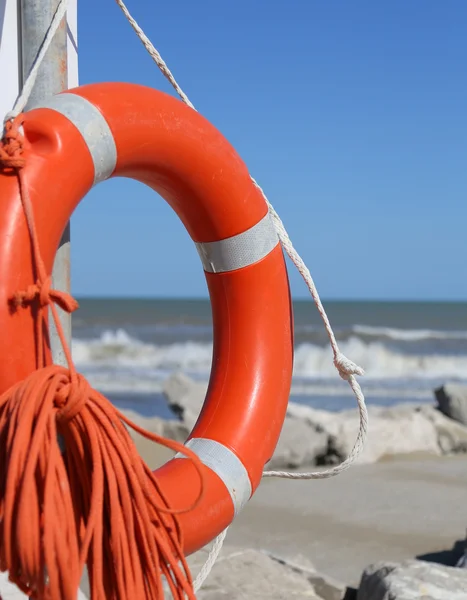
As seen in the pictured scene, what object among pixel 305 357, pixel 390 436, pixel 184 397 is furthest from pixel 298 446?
pixel 305 357

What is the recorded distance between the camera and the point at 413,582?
2.40 metres

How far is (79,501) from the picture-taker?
4.38 ft

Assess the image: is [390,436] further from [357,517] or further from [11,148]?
[11,148]

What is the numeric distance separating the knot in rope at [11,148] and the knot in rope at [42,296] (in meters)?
0.20

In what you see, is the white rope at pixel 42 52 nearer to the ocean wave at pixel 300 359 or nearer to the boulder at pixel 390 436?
the boulder at pixel 390 436

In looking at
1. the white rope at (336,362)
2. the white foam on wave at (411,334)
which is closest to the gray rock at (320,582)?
the white rope at (336,362)

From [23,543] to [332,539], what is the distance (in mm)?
2863

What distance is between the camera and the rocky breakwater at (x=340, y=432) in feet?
17.0

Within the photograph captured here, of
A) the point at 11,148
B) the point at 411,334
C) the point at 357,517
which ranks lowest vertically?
the point at 357,517

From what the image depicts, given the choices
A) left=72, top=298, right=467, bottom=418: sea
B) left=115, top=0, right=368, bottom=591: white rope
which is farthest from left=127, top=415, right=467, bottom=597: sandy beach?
left=72, top=298, right=467, bottom=418: sea

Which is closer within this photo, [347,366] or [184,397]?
[347,366]

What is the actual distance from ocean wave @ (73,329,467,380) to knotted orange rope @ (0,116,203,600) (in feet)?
33.4

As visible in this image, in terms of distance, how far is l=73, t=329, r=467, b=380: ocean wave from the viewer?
1287 cm

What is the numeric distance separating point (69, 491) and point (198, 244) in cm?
85
